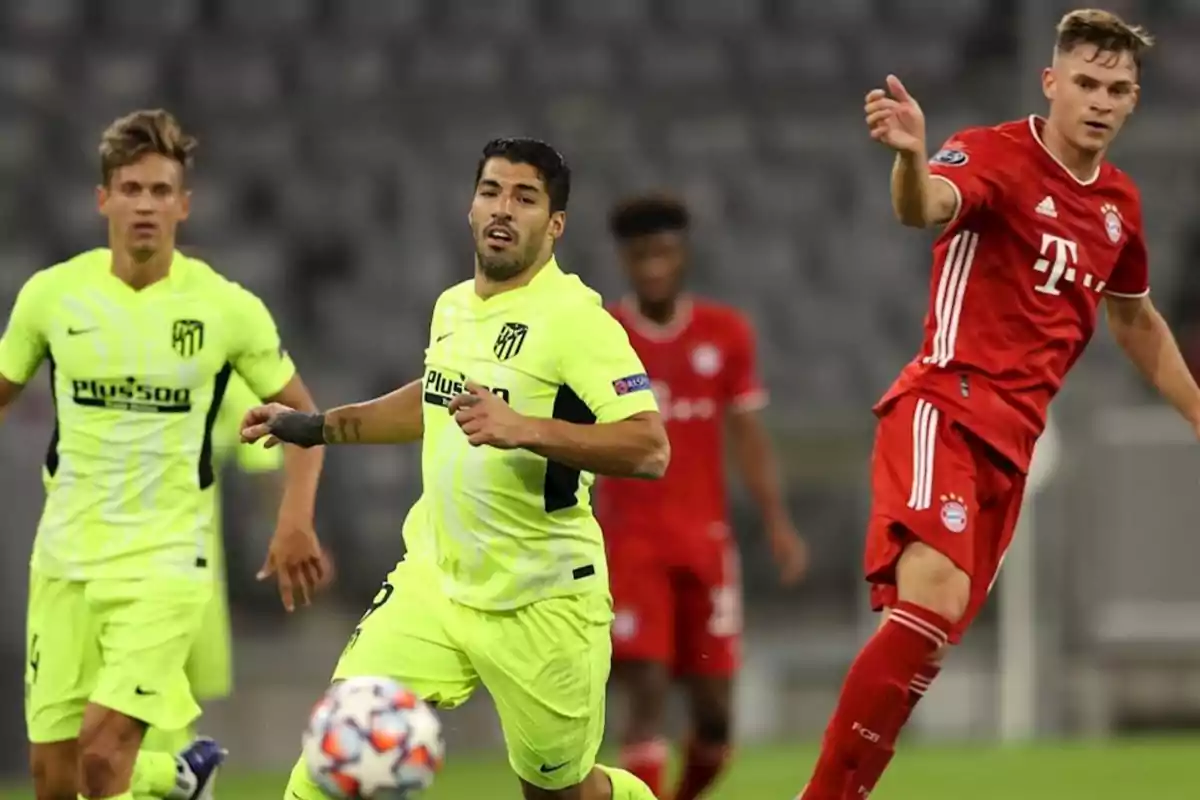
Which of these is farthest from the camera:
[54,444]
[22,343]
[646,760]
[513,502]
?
[646,760]

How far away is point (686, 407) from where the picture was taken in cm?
890

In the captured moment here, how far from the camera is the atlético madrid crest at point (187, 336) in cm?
687

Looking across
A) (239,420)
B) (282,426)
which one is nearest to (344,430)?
(282,426)

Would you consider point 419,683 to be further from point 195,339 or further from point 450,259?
Result: point 450,259

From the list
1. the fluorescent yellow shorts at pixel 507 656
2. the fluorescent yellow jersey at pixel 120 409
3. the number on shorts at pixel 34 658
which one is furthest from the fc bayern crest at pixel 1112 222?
the number on shorts at pixel 34 658

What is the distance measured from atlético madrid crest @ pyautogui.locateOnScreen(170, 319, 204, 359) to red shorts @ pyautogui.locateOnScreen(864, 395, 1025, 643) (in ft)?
6.57

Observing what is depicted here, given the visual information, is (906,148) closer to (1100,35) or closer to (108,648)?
(1100,35)

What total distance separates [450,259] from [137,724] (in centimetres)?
959

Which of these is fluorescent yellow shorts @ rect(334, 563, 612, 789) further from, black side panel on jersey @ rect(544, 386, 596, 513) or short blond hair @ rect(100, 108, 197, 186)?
short blond hair @ rect(100, 108, 197, 186)

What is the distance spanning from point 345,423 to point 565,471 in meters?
0.61

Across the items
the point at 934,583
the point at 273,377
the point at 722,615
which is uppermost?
the point at 273,377

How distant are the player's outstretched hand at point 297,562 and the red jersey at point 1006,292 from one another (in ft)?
5.29

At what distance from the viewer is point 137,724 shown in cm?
673

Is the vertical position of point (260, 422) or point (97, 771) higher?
point (260, 422)
